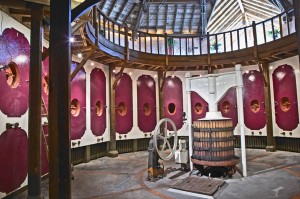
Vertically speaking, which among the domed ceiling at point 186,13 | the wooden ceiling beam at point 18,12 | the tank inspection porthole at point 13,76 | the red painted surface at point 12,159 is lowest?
the red painted surface at point 12,159

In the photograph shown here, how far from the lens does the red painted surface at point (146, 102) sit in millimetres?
11828

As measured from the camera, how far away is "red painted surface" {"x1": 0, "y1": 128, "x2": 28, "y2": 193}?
16.0ft

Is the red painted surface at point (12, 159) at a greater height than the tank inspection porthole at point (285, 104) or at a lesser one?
lesser

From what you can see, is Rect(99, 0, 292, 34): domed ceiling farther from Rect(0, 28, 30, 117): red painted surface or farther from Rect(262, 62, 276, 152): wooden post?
Rect(0, 28, 30, 117): red painted surface

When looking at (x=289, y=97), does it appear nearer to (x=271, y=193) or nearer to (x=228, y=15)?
(x=271, y=193)

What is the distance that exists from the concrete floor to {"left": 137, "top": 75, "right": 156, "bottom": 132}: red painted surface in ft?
11.4

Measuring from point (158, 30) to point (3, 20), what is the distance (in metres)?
14.1

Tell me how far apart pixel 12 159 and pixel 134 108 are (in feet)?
22.8

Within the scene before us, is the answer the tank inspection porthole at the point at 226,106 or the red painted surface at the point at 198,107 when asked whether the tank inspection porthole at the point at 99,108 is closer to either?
the red painted surface at the point at 198,107

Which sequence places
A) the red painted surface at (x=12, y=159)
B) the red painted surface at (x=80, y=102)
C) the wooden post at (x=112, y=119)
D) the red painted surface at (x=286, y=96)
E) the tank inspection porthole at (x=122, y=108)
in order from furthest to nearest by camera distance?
the tank inspection porthole at (x=122, y=108) < the wooden post at (x=112, y=119) < the red painted surface at (x=286, y=96) < the red painted surface at (x=80, y=102) < the red painted surface at (x=12, y=159)

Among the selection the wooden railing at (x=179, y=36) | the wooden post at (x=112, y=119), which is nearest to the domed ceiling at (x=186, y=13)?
the wooden railing at (x=179, y=36)

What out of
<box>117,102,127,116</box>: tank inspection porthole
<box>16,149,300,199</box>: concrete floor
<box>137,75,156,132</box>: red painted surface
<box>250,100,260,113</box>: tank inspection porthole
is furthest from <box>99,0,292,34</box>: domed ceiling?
<box>16,149,300,199</box>: concrete floor

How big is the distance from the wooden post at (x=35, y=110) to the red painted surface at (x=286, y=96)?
10.2 m

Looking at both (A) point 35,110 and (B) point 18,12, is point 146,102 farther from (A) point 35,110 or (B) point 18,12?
(B) point 18,12
